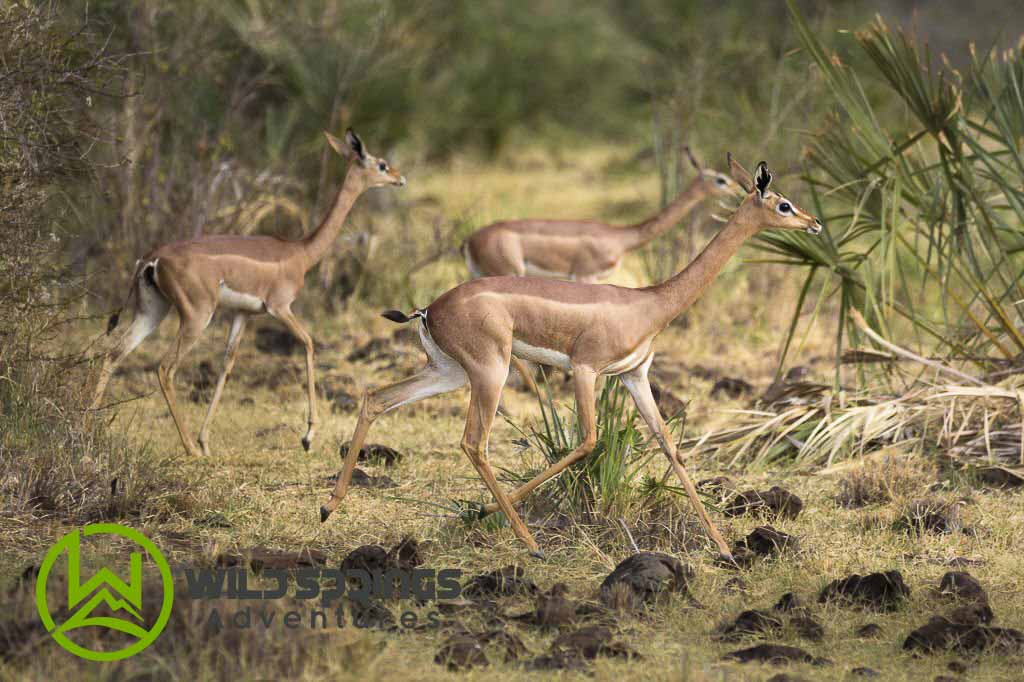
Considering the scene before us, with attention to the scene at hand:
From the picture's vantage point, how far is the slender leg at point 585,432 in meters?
5.05

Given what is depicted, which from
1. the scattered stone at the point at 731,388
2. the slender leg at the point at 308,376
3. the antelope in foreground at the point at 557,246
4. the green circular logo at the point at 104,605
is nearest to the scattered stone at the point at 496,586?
the green circular logo at the point at 104,605

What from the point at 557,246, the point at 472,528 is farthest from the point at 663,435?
the point at 557,246

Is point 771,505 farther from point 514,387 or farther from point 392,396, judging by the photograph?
point 514,387

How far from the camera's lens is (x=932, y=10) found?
70.1ft

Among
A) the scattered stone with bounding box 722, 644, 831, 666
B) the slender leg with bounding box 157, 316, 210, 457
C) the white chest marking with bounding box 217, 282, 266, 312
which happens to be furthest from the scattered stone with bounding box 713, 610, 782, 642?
the white chest marking with bounding box 217, 282, 266, 312

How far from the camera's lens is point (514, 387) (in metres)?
8.41

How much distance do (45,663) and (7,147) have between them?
2.69m

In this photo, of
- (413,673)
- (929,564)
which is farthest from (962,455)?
(413,673)

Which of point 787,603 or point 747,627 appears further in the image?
point 787,603

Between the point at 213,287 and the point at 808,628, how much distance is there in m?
3.80

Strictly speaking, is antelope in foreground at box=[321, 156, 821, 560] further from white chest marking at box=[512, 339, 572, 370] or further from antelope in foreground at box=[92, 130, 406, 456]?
antelope in foreground at box=[92, 130, 406, 456]

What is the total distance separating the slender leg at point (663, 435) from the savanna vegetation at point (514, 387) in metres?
0.14

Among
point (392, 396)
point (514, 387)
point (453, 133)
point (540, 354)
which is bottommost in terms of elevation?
point (453, 133)

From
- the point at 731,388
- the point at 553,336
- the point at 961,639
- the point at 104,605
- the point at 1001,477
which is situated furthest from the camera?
the point at 731,388
